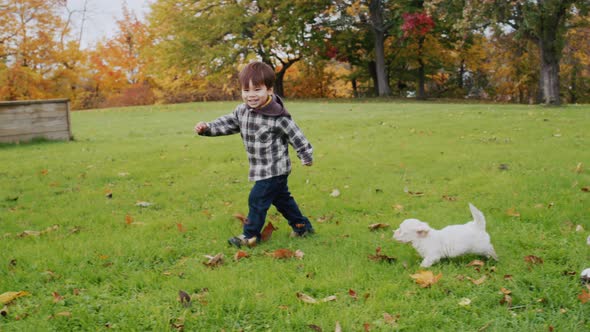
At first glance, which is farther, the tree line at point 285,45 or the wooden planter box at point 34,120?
the tree line at point 285,45

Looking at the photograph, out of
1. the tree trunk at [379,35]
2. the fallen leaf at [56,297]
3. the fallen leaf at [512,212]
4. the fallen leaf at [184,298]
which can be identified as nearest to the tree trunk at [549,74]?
the tree trunk at [379,35]

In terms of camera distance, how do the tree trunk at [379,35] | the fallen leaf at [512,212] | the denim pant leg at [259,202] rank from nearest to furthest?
the denim pant leg at [259,202], the fallen leaf at [512,212], the tree trunk at [379,35]

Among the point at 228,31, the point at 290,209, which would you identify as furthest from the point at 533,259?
the point at 228,31

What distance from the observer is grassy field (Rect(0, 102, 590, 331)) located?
2850 millimetres

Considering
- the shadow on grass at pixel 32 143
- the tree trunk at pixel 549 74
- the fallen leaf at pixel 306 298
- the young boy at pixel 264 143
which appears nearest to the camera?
the fallen leaf at pixel 306 298

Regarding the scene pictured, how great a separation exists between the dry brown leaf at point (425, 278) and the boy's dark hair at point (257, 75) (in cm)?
192

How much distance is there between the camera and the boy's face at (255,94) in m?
3.81

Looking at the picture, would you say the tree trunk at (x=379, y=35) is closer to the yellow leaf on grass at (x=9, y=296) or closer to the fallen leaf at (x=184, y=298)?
the fallen leaf at (x=184, y=298)

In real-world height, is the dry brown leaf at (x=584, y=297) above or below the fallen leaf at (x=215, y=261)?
below

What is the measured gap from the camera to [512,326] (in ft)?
8.76

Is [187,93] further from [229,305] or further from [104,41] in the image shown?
[229,305]

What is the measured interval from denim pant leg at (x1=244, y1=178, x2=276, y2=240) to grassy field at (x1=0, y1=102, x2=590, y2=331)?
20cm

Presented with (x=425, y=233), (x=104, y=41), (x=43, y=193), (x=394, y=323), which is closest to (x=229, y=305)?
(x=394, y=323)

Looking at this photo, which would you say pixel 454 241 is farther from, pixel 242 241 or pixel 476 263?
pixel 242 241
